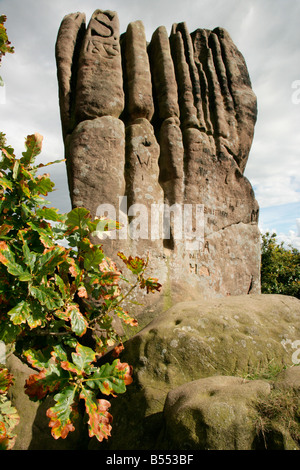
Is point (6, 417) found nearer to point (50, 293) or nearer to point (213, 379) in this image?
point (50, 293)

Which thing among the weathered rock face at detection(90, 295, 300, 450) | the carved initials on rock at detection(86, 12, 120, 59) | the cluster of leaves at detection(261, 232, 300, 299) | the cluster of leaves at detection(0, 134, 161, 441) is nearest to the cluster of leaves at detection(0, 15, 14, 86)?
the cluster of leaves at detection(0, 134, 161, 441)

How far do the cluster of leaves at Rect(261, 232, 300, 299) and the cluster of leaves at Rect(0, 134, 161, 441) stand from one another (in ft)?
23.5

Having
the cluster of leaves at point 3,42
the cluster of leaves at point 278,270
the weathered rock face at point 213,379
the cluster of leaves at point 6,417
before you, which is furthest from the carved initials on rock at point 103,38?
the cluster of leaves at point 278,270

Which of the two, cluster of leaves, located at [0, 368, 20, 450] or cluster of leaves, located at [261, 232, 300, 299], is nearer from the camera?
cluster of leaves, located at [0, 368, 20, 450]

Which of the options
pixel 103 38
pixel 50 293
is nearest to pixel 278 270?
pixel 103 38

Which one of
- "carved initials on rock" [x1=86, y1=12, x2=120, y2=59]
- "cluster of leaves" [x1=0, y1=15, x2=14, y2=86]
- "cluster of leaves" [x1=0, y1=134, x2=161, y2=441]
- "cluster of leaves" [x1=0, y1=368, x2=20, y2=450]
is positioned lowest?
"cluster of leaves" [x1=0, y1=368, x2=20, y2=450]

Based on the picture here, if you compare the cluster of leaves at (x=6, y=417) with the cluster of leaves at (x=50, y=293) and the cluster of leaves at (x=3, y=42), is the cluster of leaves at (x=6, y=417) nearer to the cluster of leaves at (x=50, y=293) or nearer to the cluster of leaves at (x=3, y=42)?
the cluster of leaves at (x=50, y=293)

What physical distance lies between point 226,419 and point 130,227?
2738 mm

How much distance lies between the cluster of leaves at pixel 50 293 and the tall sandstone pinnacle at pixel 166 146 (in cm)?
174

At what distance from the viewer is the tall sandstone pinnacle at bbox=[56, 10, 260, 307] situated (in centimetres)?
420

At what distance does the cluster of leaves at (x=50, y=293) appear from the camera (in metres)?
1.64

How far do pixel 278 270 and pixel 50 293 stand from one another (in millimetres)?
8282

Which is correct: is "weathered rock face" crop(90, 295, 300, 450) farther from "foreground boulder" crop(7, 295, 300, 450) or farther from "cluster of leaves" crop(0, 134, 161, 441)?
"cluster of leaves" crop(0, 134, 161, 441)
